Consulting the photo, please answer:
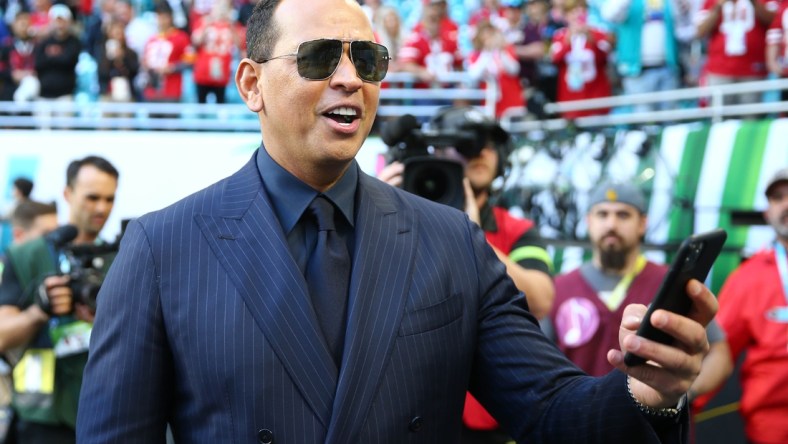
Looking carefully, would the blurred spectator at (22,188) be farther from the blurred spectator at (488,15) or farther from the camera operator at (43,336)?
the camera operator at (43,336)

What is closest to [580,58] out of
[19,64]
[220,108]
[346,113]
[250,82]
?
[220,108]

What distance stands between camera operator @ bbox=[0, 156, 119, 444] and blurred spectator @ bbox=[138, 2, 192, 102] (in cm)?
909

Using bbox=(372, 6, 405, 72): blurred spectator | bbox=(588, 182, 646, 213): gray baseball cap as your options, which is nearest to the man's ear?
bbox=(588, 182, 646, 213): gray baseball cap

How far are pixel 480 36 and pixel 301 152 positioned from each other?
995cm

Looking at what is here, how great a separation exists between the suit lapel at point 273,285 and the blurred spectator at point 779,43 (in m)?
7.32

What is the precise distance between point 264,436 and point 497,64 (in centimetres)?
1030

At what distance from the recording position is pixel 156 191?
12305 millimetres

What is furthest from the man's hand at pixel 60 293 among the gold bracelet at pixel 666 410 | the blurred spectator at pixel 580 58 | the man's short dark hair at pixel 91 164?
the blurred spectator at pixel 580 58

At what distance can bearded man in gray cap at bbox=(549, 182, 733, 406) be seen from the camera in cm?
524

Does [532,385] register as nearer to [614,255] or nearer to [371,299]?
[371,299]

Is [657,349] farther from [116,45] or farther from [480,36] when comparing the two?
[116,45]

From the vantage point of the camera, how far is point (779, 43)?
29.0ft

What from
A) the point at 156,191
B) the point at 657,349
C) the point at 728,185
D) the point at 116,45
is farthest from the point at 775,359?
the point at 116,45

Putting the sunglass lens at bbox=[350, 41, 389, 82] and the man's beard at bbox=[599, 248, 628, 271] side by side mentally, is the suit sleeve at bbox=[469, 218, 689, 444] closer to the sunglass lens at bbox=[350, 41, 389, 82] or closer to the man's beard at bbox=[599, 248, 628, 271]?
the sunglass lens at bbox=[350, 41, 389, 82]
